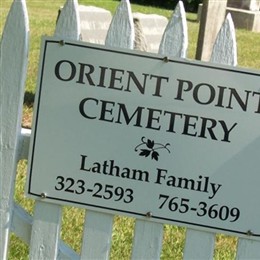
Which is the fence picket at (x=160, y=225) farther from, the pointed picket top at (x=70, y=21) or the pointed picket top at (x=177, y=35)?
the pointed picket top at (x=70, y=21)

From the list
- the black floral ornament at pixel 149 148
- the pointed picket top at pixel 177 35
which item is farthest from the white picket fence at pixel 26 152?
the black floral ornament at pixel 149 148

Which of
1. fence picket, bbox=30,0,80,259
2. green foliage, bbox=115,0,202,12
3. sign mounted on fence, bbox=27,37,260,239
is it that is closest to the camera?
sign mounted on fence, bbox=27,37,260,239

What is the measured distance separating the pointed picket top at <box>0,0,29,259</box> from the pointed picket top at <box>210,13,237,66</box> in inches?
24.9

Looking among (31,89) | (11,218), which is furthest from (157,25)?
(11,218)

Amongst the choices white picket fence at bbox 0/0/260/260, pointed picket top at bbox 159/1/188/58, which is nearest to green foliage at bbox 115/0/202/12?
white picket fence at bbox 0/0/260/260

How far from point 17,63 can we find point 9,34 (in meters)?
0.10

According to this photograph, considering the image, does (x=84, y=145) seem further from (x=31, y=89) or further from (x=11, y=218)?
(x=31, y=89)

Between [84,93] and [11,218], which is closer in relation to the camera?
[84,93]

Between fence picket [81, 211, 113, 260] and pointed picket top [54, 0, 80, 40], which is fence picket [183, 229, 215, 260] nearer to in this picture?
fence picket [81, 211, 113, 260]

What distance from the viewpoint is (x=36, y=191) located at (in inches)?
108

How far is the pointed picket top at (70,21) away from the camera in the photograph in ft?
8.68

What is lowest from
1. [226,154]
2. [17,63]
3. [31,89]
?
[31,89]

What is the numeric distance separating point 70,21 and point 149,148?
0.49 m

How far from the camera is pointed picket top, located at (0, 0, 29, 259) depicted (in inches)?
106
